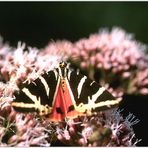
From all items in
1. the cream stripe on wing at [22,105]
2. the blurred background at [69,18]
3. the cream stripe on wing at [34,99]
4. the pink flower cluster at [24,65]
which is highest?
the blurred background at [69,18]

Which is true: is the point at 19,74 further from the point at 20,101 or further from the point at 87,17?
the point at 87,17

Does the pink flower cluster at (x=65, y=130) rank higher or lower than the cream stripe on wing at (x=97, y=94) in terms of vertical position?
lower

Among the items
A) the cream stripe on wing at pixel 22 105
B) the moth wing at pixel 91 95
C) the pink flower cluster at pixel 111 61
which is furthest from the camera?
the pink flower cluster at pixel 111 61

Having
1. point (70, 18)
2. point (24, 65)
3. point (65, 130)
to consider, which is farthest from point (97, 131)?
point (70, 18)

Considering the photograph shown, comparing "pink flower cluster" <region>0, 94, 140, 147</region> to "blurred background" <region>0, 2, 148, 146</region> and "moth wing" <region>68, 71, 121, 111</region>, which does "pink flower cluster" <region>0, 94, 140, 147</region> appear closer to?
"moth wing" <region>68, 71, 121, 111</region>

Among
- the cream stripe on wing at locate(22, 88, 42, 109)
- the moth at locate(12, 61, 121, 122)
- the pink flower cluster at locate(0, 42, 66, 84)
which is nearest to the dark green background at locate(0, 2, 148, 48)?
the pink flower cluster at locate(0, 42, 66, 84)

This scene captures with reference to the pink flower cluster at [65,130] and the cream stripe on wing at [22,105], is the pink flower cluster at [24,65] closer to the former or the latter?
the pink flower cluster at [65,130]

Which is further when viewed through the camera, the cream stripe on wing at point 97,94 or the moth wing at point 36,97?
the cream stripe on wing at point 97,94

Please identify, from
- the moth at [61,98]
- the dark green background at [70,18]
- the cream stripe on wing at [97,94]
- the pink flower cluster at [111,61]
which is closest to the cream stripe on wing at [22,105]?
the moth at [61,98]
